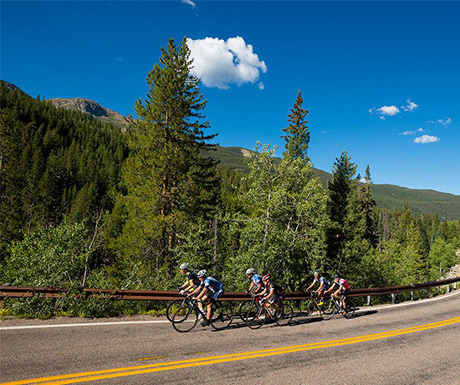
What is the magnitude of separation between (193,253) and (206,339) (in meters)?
6.86

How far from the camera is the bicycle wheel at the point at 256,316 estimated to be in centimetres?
941

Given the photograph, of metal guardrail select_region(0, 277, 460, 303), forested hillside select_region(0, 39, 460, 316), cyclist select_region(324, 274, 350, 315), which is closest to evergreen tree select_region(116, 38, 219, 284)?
forested hillside select_region(0, 39, 460, 316)

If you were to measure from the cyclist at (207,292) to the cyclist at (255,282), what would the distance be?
1.22 m

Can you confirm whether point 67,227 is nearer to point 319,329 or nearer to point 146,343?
point 146,343

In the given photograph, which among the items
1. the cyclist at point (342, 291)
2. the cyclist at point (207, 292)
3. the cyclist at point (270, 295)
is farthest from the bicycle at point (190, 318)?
the cyclist at point (342, 291)

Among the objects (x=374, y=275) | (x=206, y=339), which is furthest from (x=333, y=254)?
(x=206, y=339)

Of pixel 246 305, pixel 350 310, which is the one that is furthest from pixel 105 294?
pixel 350 310

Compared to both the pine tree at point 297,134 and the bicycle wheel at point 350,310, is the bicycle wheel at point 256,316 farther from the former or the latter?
the pine tree at point 297,134

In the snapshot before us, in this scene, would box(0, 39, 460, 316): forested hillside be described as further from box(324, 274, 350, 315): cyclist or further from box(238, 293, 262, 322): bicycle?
box(238, 293, 262, 322): bicycle

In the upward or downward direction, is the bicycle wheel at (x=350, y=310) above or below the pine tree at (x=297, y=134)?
below

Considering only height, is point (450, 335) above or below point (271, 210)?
below

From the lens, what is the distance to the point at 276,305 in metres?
10.1

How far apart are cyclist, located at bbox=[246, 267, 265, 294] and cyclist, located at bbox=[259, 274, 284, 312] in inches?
6.6

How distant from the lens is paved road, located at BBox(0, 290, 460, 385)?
5.48 m
